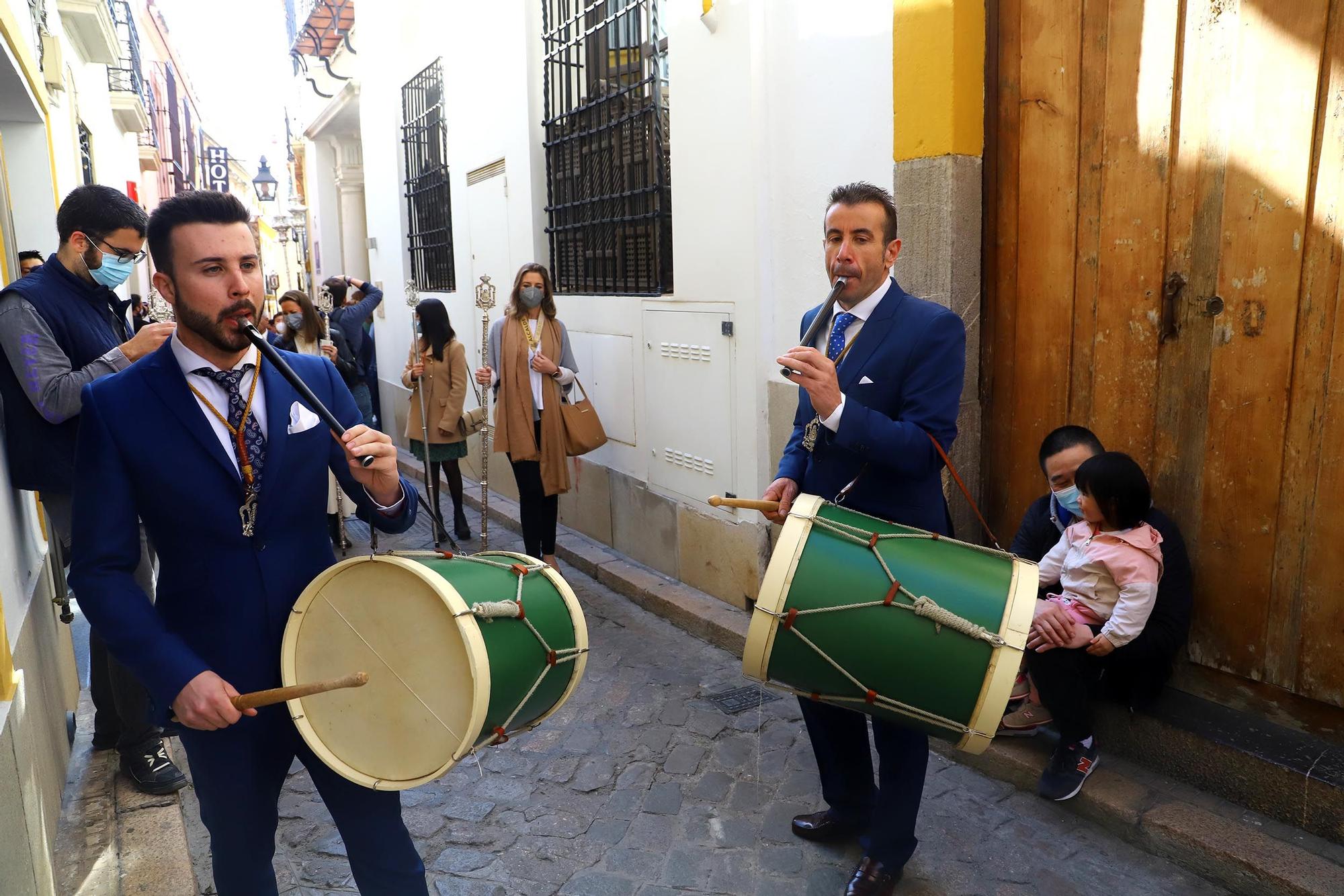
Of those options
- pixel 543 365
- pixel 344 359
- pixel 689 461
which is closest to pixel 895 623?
pixel 689 461

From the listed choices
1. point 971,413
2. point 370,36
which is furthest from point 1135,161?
point 370,36

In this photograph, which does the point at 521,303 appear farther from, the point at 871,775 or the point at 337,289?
the point at 337,289

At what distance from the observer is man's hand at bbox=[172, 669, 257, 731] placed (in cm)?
185

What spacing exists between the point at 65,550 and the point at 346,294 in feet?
21.1

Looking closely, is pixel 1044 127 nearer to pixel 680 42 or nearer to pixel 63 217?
pixel 680 42

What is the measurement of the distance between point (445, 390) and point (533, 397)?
4.72 feet

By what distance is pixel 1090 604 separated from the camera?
3109 millimetres

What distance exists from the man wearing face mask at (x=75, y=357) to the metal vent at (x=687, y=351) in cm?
267

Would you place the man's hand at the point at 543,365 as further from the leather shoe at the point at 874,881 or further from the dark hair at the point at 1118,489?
the leather shoe at the point at 874,881

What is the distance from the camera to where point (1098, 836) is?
302 centimetres

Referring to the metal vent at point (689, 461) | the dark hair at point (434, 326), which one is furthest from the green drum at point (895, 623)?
the dark hair at point (434, 326)

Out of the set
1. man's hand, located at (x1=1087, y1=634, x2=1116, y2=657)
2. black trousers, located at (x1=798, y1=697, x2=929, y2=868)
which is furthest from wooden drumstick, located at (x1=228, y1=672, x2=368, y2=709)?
man's hand, located at (x1=1087, y1=634, x2=1116, y2=657)

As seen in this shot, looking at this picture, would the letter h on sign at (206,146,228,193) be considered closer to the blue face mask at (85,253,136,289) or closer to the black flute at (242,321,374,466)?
the blue face mask at (85,253,136,289)

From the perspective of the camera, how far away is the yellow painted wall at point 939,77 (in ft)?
11.9
